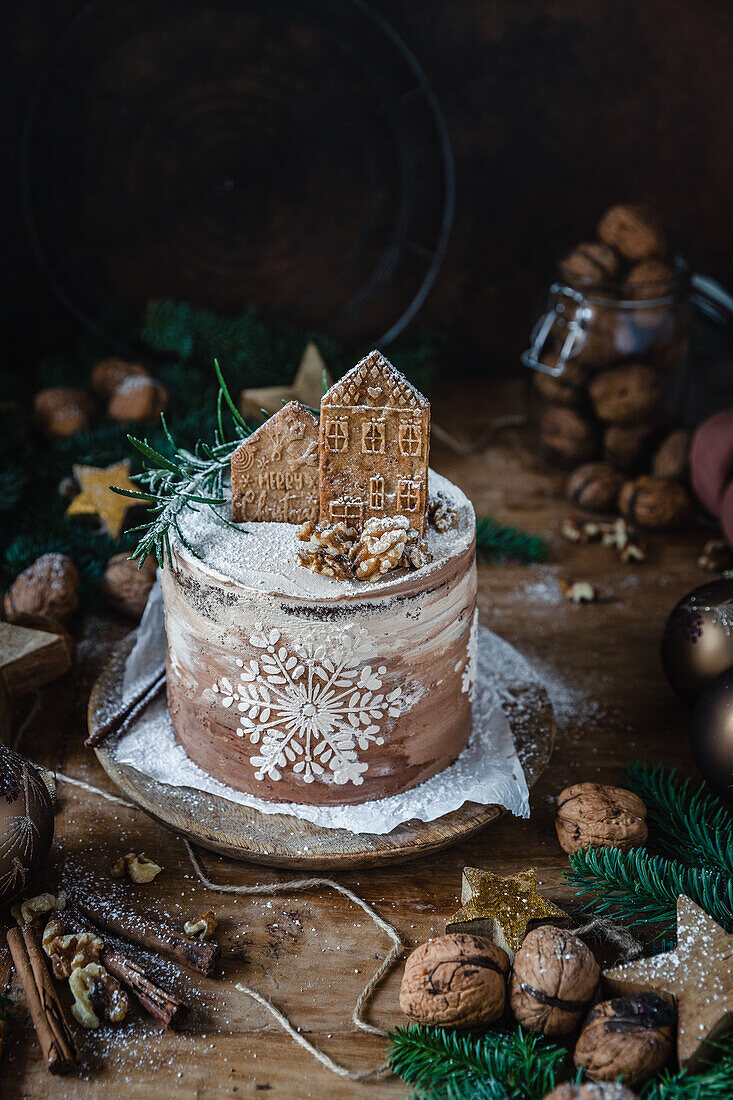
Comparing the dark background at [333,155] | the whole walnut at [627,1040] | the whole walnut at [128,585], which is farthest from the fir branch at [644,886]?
the dark background at [333,155]

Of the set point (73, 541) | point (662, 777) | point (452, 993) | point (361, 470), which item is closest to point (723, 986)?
point (452, 993)

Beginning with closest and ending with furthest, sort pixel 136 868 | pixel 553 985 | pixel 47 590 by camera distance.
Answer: pixel 553 985
pixel 136 868
pixel 47 590

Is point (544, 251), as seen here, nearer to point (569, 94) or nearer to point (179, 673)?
point (569, 94)

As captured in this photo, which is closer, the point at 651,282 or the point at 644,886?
the point at 644,886

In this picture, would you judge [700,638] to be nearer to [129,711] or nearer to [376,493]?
[376,493]

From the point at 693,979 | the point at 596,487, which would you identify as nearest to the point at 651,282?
the point at 596,487

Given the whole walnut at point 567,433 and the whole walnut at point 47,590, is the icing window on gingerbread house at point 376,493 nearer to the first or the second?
the whole walnut at point 47,590
